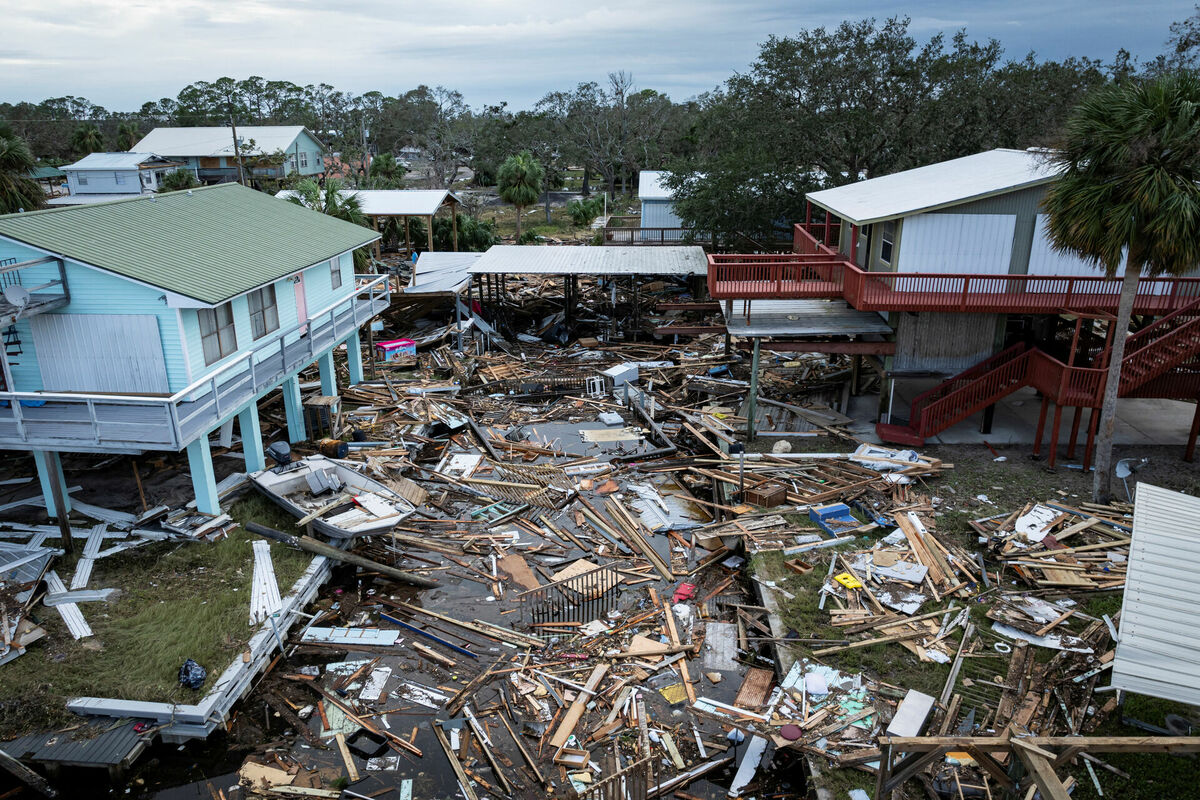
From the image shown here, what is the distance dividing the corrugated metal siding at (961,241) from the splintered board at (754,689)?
13.7 meters

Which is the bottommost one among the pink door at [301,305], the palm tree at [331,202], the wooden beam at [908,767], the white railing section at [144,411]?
the wooden beam at [908,767]

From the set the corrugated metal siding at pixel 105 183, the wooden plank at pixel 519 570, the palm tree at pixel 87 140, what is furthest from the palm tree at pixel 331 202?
the palm tree at pixel 87 140

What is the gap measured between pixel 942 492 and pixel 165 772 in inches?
686

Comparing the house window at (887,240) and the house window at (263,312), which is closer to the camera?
the house window at (263,312)

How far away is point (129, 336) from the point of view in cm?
1709

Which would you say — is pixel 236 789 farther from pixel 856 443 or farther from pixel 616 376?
pixel 616 376

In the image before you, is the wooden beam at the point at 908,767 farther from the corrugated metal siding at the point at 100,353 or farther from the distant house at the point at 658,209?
the distant house at the point at 658,209

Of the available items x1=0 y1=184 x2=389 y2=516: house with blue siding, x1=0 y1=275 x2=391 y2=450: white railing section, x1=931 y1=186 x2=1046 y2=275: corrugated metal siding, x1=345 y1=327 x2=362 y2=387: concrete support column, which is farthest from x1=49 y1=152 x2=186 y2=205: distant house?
x1=931 y1=186 x2=1046 y2=275: corrugated metal siding

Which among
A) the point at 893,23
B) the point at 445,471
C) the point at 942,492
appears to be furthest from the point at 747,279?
the point at 893,23

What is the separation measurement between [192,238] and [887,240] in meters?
19.9

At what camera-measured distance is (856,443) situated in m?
22.5

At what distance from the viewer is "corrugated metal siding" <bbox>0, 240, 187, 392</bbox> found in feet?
54.5

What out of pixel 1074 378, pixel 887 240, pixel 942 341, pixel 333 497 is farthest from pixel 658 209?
pixel 333 497

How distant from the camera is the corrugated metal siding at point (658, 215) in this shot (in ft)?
149
